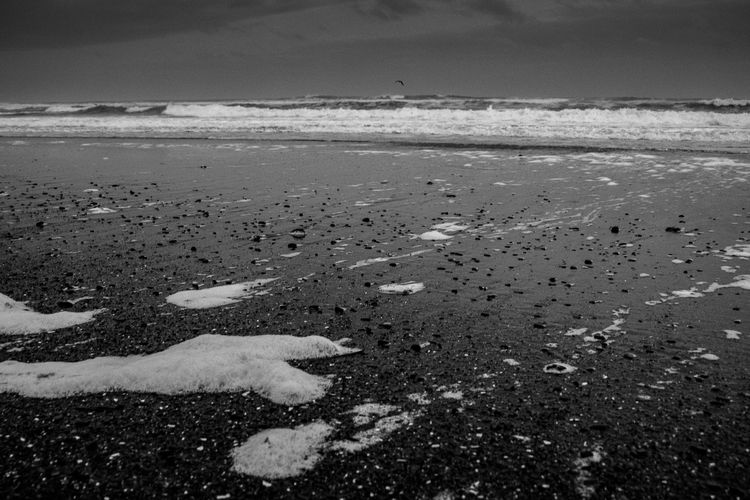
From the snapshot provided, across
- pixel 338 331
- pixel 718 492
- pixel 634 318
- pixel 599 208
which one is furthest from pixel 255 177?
pixel 718 492

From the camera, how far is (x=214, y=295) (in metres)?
5.21

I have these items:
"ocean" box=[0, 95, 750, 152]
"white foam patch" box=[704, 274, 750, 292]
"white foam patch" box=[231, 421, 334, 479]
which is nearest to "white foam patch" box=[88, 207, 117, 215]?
"white foam patch" box=[231, 421, 334, 479]

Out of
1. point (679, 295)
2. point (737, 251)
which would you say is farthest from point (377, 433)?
point (737, 251)

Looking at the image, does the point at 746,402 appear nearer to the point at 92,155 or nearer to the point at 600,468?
the point at 600,468

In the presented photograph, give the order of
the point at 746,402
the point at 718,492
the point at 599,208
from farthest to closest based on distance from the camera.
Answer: the point at 599,208 → the point at 746,402 → the point at 718,492

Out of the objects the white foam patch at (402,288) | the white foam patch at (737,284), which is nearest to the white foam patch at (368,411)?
the white foam patch at (402,288)

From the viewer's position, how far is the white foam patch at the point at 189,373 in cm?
343

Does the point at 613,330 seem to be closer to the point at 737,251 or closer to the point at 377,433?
the point at 377,433

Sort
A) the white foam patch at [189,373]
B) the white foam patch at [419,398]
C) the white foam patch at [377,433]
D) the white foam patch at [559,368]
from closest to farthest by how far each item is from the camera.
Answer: the white foam patch at [377,433]
the white foam patch at [419,398]
the white foam patch at [189,373]
the white foam patch at [559,368]

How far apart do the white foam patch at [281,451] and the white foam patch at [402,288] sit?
2.41m

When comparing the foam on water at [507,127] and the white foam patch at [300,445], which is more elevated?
the foam on water at [507,127]

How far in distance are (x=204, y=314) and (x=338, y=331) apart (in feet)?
4.25

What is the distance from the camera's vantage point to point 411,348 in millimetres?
4062

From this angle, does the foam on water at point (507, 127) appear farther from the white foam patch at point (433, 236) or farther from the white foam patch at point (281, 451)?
the white foam patch at point (281, 451)
